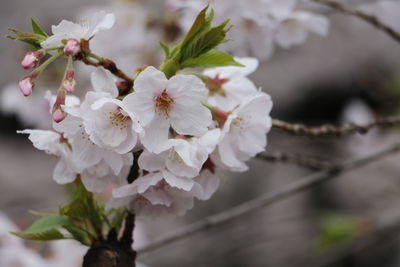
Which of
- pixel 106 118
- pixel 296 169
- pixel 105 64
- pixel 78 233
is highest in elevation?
pixel 296 169

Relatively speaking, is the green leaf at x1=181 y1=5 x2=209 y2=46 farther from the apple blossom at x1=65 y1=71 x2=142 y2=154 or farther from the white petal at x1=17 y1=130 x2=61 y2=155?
the white petal at x1=17 y1=130 x2=61 y2=155

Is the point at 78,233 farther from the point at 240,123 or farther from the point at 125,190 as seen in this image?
the point at 240,123

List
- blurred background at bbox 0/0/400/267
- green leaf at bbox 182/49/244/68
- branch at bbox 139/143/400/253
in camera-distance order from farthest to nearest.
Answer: blurred background at bbox 0/0/400/267 → branch at bbox 139/143/400/253 → green leaf at bbox 182/49/244/68

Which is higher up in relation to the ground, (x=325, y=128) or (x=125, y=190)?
(x=325, y=128)

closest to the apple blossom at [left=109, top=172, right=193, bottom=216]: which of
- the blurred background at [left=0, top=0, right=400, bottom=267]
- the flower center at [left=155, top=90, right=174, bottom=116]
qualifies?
the flower center at [left=155, top=90, right=174, bottom=116]

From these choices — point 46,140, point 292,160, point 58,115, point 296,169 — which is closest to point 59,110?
point 58,115

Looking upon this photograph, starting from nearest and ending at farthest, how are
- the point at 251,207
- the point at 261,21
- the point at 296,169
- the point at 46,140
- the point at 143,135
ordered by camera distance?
1. the point at 143,135
2. the point at 46,140
3. the point at 261,21
4. the point at 251,207
5. the point at 296,169
